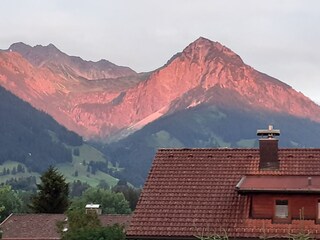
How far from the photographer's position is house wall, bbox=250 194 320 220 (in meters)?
27.6

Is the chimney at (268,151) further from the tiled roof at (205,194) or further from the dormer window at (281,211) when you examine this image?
the dormer window at (281,211)

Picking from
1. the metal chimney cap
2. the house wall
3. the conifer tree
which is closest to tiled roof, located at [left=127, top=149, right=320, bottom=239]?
the house wall

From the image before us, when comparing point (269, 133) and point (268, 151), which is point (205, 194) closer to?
point (268, 151)

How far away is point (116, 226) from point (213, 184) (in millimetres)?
4813

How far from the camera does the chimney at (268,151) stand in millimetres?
30297

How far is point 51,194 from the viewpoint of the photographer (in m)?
74.9

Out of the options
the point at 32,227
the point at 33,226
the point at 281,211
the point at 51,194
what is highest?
the point at 51,194

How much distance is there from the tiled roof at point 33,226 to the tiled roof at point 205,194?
32541mm

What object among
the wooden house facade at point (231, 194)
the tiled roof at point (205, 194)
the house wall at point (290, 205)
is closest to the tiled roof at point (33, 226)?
the tiled roof at point (205, 194)

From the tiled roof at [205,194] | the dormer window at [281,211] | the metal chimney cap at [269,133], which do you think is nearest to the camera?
the dormer window at [281,211]

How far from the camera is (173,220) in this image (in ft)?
93.8

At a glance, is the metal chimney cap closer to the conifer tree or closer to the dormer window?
the dormer window

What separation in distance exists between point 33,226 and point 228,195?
132ft

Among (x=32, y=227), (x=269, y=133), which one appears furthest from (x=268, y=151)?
(x=32, y=227)
